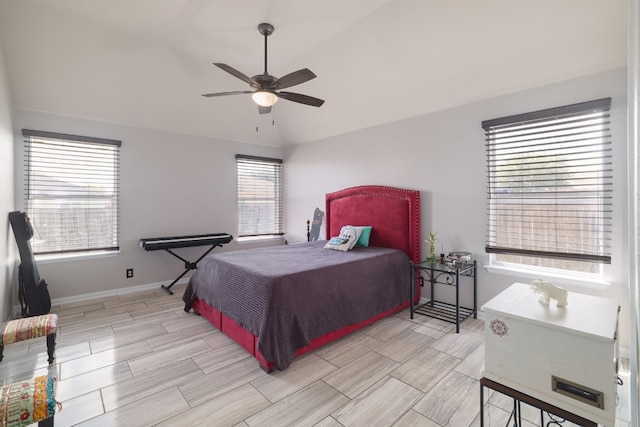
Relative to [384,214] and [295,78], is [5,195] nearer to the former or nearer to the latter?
[295,78]

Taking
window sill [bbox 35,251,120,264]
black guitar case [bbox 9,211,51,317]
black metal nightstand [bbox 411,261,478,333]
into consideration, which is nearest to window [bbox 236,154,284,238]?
window sill [bbox 35,251,120,264]

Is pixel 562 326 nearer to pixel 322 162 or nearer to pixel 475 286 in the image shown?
pixel 475 286

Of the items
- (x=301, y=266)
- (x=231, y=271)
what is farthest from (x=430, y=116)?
(x=231, y=271)

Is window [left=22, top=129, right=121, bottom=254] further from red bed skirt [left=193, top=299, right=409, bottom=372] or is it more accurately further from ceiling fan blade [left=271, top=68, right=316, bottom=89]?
ceiling fan blade [left=271, top=68, right=316, bottom=89]

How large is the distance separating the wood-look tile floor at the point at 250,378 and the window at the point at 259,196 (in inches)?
99.4

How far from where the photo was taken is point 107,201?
4082 millimetres

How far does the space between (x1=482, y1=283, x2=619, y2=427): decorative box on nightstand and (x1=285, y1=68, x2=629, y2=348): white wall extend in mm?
1692

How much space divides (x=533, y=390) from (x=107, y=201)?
191 inches

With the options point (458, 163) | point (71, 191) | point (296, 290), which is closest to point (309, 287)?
point (296, 290)

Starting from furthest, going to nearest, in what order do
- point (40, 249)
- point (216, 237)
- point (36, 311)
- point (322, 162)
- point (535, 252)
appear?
point (322, 162) → point (216, 237) → point (40, 249) → point (36, 311) → point (535, 252)

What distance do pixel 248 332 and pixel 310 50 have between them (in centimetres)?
320

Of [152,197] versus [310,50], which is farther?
[152,197]

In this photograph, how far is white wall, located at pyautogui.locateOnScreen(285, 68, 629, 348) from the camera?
→ 8.04ft

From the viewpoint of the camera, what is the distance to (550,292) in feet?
4.52
